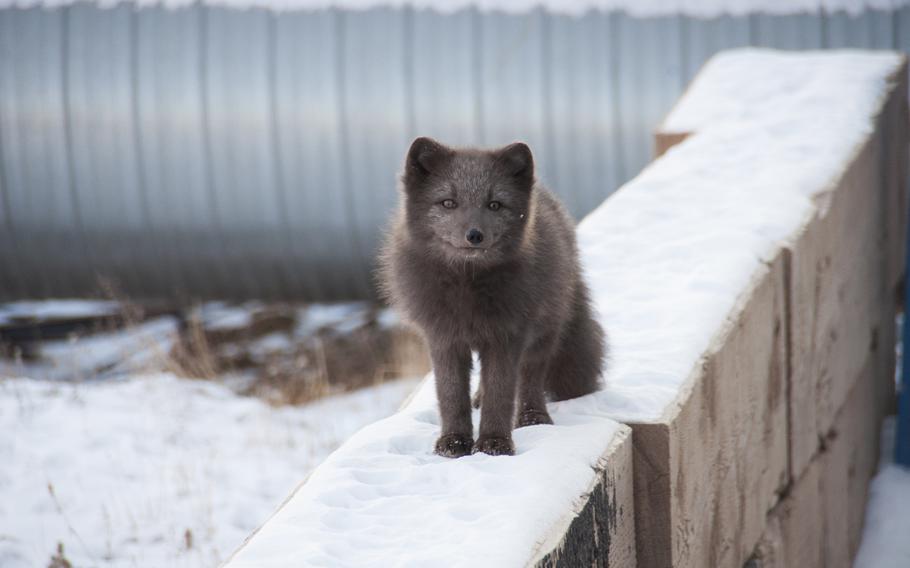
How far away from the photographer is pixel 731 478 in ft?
11.8

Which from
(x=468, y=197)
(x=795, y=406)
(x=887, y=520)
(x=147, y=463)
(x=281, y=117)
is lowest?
(x=887, y=520)

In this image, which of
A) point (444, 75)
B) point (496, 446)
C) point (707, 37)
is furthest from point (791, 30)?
point (496, 446)

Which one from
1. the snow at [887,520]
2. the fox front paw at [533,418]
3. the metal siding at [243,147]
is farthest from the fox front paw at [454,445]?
the metal siding at [243,147]

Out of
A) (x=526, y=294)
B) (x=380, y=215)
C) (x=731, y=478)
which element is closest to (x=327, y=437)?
(x=380, y=215)

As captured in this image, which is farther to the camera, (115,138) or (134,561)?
(115,138)

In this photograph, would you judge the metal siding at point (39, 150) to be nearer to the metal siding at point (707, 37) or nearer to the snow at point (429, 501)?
the metal siding at point (707, 37)

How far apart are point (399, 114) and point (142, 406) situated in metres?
3.22

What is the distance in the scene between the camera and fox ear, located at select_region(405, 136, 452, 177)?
2.89 meters

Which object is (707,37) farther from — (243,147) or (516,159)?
(516,159)

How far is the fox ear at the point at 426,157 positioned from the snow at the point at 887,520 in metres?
3.71

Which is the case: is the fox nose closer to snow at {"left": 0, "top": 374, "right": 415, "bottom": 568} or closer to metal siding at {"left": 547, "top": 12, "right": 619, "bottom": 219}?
snow at {"left": 0, "top": 374, "right": 415, "bottom": 568}

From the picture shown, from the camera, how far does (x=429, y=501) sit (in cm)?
262

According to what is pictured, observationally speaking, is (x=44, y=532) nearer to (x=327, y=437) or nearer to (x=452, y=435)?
(x=327, y=437)

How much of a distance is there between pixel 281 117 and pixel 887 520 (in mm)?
5175
